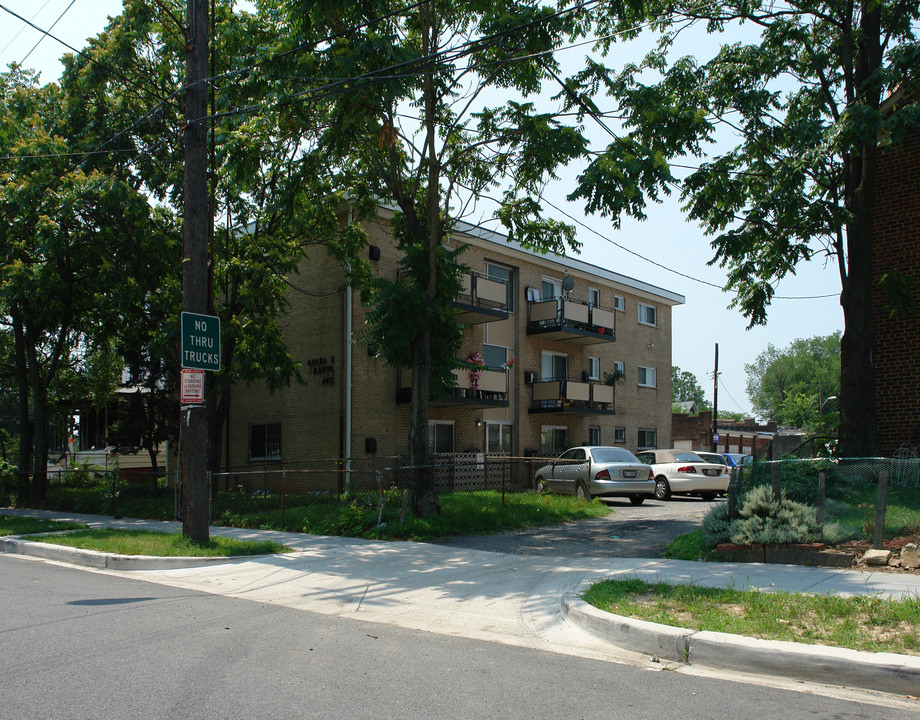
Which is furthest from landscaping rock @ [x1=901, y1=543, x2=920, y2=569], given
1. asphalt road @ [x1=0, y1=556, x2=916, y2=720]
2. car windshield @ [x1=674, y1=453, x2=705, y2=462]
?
car windshield @ [x1=674, y1=453, x2=705, y2=462]

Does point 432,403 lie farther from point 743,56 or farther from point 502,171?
point 743,56

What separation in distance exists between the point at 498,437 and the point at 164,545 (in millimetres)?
17407

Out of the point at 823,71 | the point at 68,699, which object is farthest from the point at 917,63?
the point at 68,699

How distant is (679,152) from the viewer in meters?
13.5

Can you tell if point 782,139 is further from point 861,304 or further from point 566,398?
point 566,398

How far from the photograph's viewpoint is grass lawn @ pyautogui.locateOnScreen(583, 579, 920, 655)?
5.50m

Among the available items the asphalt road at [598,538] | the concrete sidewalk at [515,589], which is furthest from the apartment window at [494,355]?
the concrete sidewalk at [515,589]

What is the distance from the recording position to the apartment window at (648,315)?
3616 cm

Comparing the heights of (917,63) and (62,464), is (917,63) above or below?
above

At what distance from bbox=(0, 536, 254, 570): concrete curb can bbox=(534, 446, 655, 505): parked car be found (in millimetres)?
10586

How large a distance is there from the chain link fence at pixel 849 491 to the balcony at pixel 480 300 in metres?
14.8

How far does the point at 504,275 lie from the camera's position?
2886cm

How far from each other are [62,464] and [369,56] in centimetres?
2648

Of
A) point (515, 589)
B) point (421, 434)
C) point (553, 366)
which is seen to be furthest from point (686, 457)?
point (515, 589)
